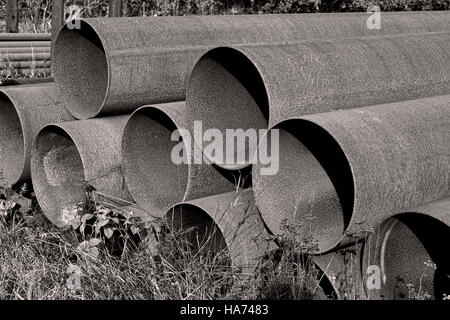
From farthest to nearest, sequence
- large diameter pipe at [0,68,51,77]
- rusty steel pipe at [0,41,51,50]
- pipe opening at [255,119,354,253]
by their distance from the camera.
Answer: rusty steel pipe at [0,41,51,50], large diameter pipe at [0,68,51,77], pipe opening at [255,119,354,253]

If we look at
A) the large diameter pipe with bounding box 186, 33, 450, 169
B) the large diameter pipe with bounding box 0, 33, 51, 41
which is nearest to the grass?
the large diameter pipe with bounding box 186, 33, 450, 169

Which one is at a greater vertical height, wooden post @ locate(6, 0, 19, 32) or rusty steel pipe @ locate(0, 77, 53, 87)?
wooden post @ locate(6, 0, 19, 32)

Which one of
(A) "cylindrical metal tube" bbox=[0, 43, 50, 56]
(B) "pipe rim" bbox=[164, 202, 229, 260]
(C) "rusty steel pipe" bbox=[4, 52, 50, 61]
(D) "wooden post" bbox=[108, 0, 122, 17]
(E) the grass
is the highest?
(D) "wooden post" bbox=[108, 0, 122, 17]

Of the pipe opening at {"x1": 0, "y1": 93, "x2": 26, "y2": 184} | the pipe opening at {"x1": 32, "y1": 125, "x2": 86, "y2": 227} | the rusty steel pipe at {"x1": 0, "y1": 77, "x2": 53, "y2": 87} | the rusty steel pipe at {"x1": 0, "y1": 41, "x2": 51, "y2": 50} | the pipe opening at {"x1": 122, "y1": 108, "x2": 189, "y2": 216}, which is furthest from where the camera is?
the rusty steel pipe at {"x1": 0, "y1": 41, "x2": 51, "y2": 50}

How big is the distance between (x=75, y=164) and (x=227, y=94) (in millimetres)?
1131

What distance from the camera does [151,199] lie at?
354cm

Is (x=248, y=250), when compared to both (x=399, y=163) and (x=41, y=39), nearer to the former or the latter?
(x=399, y=163)

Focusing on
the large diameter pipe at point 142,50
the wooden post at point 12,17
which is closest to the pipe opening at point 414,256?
the large diameter pipe at point 142,50

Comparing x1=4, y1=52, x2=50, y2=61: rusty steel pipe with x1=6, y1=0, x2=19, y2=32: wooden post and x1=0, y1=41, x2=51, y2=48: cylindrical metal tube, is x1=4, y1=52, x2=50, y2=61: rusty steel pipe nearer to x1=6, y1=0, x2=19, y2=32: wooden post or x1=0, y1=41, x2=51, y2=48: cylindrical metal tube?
x1=0, y1=41, x2=51, y2=48: cylindrical metal tube

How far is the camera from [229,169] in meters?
3.09

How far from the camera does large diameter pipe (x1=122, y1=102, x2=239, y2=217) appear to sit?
3.32 m

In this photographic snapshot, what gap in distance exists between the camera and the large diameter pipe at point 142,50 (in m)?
3.62

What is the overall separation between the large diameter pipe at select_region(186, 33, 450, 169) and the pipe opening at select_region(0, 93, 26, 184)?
4.78 ft

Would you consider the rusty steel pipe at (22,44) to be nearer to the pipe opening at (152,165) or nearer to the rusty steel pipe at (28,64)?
the rusty steel pipe at (28,64)
